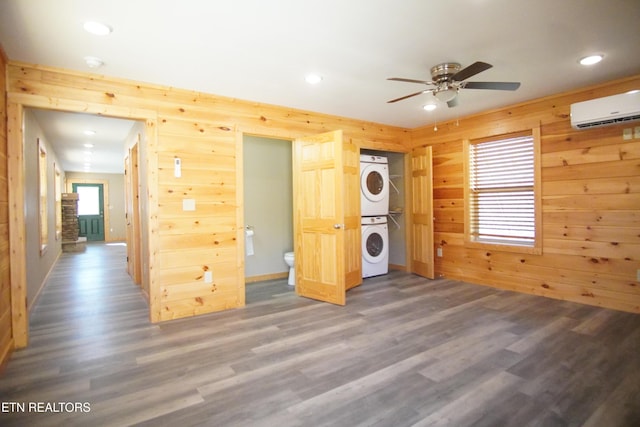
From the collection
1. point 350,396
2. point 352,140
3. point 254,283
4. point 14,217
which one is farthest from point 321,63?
point 254,283

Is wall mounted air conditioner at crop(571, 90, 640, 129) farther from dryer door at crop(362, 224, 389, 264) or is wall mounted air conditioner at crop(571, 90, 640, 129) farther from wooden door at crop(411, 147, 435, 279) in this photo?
dryer door at crop(362, 224, 389, 264)

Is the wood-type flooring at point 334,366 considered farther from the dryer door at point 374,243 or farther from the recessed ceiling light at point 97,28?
the recessed ceiling light at point 97,28

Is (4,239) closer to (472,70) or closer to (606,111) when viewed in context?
(472,70)

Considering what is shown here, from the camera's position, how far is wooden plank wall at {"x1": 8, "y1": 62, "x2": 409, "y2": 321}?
317cm

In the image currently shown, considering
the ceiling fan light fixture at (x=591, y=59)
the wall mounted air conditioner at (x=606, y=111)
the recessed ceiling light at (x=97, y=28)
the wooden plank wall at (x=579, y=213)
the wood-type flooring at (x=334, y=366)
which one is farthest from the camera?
the wooden plank wall at (x=579, y=213)

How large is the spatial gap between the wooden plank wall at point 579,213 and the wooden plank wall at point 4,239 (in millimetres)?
5133

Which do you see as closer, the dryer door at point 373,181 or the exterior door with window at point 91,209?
the dryer door at point 373,181

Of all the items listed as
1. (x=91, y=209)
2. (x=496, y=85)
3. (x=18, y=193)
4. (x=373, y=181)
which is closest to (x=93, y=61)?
(x=18, y=193)

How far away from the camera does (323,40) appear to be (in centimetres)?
246

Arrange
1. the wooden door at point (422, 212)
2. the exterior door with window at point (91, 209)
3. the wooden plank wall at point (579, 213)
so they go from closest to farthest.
Answer: the wooden plank wall at point (579, 213) → the wooden door at point (422, 212) → the exterior door with window at point (91, 209)

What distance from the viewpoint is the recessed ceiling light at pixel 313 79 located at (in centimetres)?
314

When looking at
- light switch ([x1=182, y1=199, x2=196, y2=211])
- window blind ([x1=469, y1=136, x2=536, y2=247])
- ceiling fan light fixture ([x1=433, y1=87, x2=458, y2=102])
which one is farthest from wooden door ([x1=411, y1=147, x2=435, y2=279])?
light switch ([x1=182, y1=199, x2=196, y2=211])

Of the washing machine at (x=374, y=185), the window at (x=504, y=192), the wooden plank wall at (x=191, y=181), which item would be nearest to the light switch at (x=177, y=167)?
the wooden plank wall at (x=191, y=181)

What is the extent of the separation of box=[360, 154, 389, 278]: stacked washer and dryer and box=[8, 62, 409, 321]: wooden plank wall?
5.90ft
